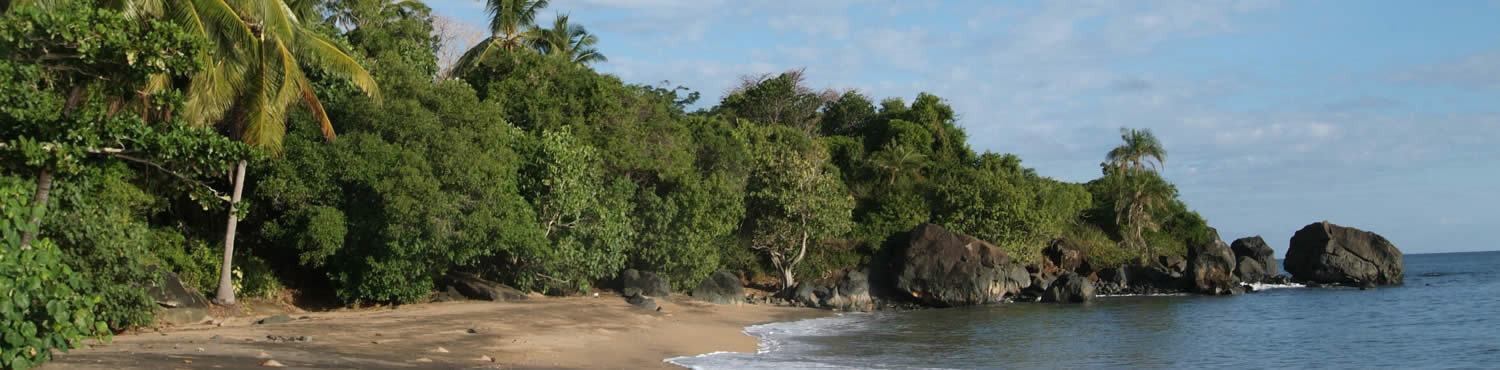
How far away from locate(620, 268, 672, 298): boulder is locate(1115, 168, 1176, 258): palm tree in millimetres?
28221

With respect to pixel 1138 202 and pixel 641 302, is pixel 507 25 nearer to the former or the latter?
pixel 641 302

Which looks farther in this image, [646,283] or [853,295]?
[853,295]

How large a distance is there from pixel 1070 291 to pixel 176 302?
32.1m

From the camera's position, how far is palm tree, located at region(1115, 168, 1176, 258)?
48938mm

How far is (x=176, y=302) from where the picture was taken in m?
16.4

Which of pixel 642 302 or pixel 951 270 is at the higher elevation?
pixel 951 270

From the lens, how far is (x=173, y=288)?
1662 centimetres

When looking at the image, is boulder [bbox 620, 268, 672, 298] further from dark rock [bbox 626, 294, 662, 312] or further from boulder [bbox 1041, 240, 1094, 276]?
boulder [bbox 1041, 240, 1094, 276]

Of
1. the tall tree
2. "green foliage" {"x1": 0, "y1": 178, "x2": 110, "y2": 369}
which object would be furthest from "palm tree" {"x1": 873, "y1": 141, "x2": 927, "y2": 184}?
"green foliage" {"x1": 0, "y1": 178, "x2": 110, "y2": 369}

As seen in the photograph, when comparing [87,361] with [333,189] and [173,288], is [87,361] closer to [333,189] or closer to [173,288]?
[173,288]

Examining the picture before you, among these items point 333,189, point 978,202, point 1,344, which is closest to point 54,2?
point 1,344

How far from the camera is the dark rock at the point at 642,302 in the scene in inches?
1012

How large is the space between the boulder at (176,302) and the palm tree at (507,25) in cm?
1789

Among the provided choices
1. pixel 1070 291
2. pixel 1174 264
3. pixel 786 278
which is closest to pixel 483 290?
pixel 786 278
